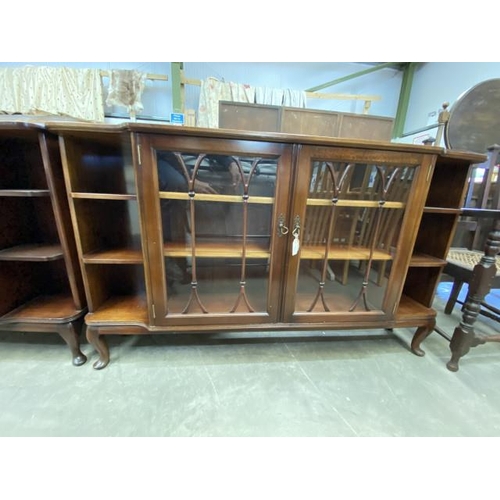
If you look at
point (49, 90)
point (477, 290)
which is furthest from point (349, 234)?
point (49, 90)

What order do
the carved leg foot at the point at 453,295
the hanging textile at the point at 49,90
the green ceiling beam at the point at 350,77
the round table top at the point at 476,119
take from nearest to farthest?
1. the round table top at the point at 476,119
2. the carved leg foot at the point at 453,295
3. the hanging textile at the point at 49,90
4. the green ceiling beam at the point at 350,77

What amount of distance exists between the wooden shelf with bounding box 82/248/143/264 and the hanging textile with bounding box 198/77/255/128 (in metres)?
1.97

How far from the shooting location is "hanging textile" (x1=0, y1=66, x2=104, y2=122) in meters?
Result: 2.19

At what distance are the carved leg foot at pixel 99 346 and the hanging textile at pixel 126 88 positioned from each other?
2.35m

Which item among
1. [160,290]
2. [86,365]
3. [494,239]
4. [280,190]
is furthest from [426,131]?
[86,365]

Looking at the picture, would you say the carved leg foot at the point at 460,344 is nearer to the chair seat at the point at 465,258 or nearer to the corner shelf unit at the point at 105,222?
the chair seat at the point at 465,258

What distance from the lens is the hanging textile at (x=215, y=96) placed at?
2407 millimetres

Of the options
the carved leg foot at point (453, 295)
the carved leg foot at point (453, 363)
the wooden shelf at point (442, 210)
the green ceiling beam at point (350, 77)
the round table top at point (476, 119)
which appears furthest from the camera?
the green ceiling beam at point (350, 77)

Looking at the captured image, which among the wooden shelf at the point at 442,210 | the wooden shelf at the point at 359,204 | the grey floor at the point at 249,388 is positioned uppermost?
the wooden shelf at the point at 359,204

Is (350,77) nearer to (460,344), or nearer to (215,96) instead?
(215,96)

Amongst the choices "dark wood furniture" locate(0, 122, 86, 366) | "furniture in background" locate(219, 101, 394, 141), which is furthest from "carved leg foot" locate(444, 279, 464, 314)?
"dark wood furniture" locate(0, 122, 86, 366)

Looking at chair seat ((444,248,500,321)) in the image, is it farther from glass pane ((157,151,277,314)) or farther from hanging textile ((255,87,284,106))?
hanging textile ((255,87,284,106))

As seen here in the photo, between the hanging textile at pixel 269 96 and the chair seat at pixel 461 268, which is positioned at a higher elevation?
the hanging textile at pixel 269 96

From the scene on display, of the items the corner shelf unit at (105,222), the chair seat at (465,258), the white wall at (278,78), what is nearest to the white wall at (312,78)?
the white wall at (278,78)
